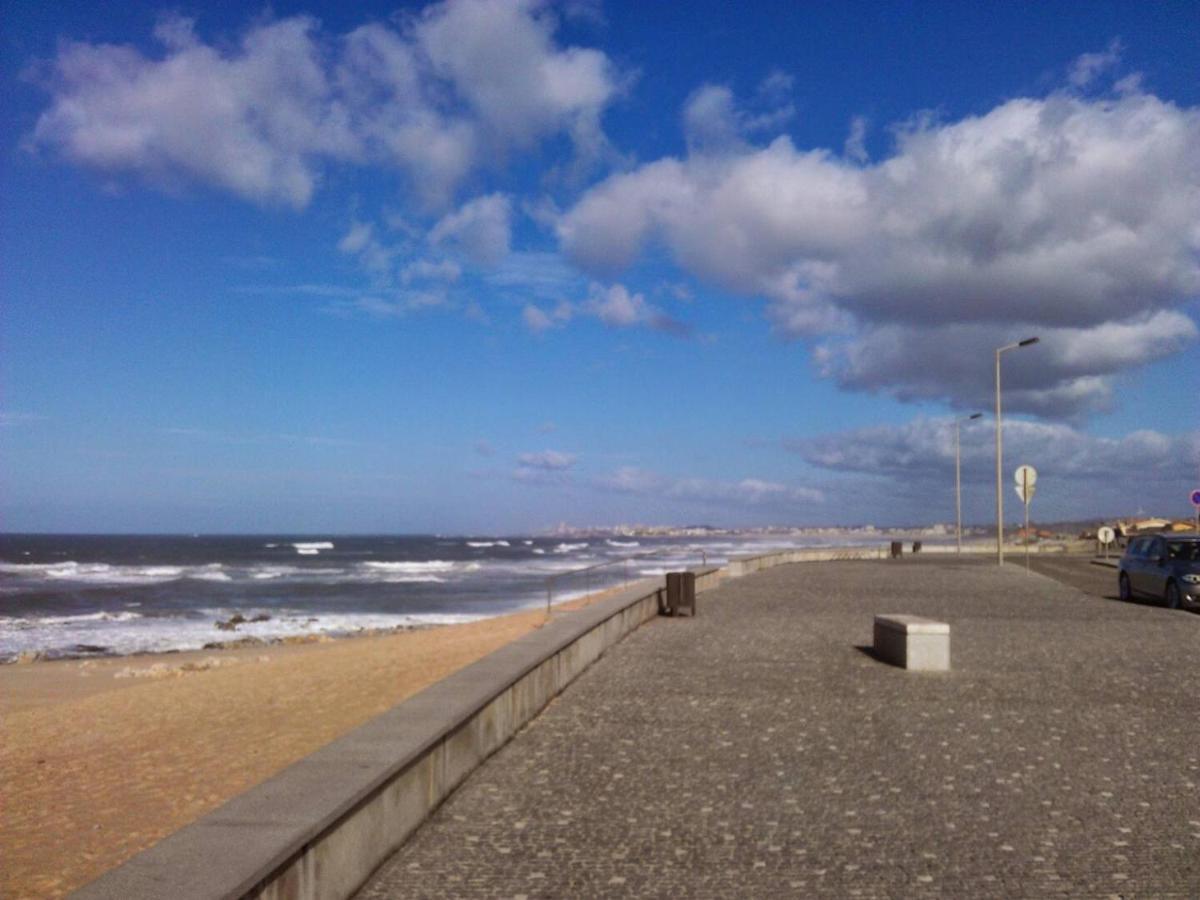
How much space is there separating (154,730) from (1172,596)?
18722 mm

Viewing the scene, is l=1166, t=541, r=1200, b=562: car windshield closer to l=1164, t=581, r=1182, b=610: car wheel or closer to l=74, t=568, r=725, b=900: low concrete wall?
l=1164, t=581, r=1182, b=610: car wheel

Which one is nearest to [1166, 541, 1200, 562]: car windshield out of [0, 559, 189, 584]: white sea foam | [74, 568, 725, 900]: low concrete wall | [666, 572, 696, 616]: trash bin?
[666, 572, 696, 616]: trash bin

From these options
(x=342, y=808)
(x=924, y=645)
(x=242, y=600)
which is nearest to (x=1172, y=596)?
(x=924, y=645)

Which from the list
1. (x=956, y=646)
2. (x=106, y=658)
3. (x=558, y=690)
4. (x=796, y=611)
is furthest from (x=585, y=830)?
(x=106, y=658)

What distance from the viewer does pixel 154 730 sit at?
14430 mm

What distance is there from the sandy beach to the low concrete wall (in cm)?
315

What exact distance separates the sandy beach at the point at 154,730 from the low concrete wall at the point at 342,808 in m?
3.15

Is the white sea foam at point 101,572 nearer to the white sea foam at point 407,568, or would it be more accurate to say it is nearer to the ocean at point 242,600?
the ocean at point 242,600

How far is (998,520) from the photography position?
129 feet

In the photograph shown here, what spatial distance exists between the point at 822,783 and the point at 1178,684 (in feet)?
20.9

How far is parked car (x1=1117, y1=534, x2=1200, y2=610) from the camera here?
21.2 m

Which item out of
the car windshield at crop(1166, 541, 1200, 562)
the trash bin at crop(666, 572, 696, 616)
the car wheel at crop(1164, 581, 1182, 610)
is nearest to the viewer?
the trash bin at crop(666, 572, 696, 616)

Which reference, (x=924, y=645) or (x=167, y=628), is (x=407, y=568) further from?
(x=924, y=645)

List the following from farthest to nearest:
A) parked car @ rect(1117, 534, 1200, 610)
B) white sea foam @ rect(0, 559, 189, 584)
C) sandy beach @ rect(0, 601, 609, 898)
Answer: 1. white sea foam @ rect(0, 559, 189, 584)
2. parked car @ rect(1117, 534, 1200, 610)
3. sandy beach @ rect(0, 601, 609, 898)
